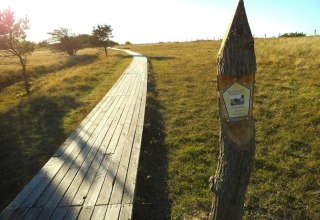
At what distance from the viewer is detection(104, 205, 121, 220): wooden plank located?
164 inches

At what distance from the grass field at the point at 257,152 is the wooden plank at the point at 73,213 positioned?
914 millimetres

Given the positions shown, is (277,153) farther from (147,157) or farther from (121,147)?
(121,147)

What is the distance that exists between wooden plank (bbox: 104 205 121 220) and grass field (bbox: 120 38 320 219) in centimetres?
47

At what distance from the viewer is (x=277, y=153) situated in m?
6.40

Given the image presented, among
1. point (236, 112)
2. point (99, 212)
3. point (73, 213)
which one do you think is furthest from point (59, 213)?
point (236, 112)

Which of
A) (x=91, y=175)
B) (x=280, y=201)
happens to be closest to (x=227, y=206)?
(x=280, y=201)

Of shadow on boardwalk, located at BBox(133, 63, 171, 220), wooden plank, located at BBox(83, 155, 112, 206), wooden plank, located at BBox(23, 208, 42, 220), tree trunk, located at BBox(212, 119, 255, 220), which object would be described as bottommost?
shadow on boardwalk, located at BBox(133, 63, 171, 220)

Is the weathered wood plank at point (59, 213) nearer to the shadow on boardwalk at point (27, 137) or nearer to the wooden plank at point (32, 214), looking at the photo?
the wooden plank at point (32, 214)

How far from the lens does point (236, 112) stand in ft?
10.2

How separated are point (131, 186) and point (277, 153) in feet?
11.0

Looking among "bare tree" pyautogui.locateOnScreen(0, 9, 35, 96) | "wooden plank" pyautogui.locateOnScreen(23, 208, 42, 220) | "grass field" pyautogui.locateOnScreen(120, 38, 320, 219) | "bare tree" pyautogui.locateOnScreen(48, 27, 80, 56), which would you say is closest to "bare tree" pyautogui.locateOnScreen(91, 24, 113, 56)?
"bare tree" pyautogui.locateOnScreen(48, 27, 80, 56)

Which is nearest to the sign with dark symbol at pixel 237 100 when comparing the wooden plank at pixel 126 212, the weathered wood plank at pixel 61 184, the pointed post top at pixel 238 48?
the pointed post top at pixel 238 48

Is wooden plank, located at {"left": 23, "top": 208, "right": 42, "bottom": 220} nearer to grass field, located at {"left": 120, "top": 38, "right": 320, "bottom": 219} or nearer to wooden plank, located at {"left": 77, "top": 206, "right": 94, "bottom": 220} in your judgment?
wooden plank, located at {"left": 77, "top": 206, "right": 94, "bottom": 220}

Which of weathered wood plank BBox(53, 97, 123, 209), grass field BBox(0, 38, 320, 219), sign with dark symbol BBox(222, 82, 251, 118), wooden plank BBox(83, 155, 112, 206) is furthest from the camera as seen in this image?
grass field BBox(0, 38, 320, 219)
